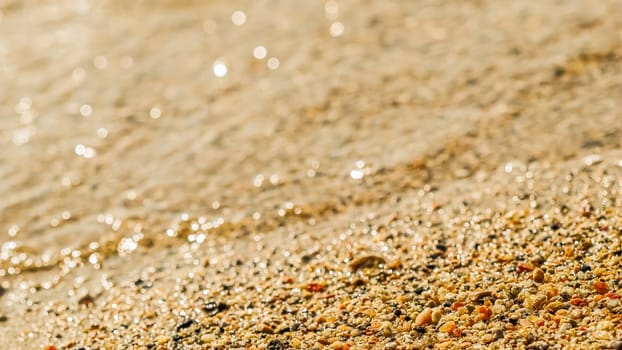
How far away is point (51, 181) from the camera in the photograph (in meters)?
4.54

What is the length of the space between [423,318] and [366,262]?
0.50m

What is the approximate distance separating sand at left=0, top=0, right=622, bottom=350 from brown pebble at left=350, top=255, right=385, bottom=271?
0.01 metres

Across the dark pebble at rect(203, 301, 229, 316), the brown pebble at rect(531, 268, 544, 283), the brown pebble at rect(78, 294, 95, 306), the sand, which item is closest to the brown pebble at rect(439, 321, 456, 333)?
the sand

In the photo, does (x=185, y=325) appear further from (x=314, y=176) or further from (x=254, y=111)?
(x=254, y=111)

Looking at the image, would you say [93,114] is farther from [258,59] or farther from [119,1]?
[119,1]

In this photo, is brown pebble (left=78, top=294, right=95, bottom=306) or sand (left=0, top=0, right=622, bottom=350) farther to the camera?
brown pebble (left=78, top=294, right=95, bottom=306)

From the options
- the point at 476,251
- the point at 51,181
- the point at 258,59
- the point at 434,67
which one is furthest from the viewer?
the point at 258,59

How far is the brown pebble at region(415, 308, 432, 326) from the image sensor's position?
2906 millimetres

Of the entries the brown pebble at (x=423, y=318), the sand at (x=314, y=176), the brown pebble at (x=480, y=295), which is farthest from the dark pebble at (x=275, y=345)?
the brown pebble at (x=480, y=295)

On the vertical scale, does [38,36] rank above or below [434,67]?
above

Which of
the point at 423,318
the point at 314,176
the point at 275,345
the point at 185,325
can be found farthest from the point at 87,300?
the point at 423,318

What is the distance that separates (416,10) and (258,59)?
4.22 feet

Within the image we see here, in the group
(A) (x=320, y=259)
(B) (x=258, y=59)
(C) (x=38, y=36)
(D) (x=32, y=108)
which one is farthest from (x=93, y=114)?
(A) (x=320, y=259)

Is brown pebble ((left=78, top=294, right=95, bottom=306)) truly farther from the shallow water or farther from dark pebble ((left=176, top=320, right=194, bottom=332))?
dark pebble ((left=176, top=320, right=194, bottom=332))
